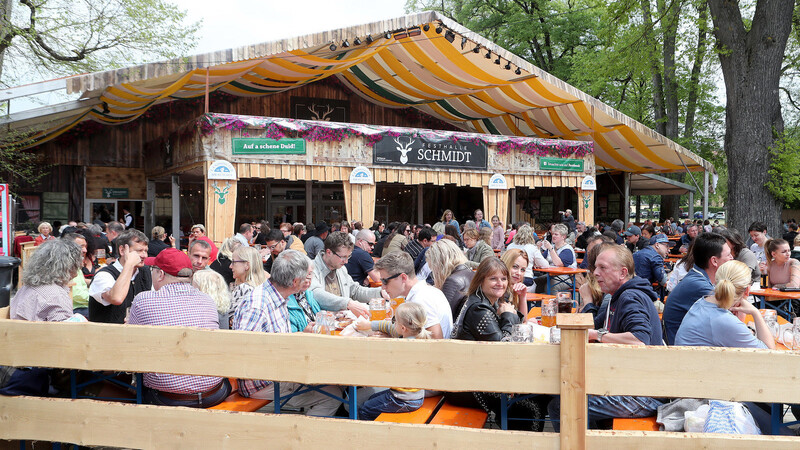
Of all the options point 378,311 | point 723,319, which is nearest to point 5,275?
point 378,311

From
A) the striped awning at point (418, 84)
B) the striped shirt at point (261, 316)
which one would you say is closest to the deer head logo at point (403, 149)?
the striped awning at point (418, 84)

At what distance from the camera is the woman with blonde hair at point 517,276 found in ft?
15.0

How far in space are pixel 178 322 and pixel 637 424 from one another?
2.43 meters

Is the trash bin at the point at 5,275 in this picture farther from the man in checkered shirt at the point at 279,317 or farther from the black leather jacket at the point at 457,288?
the black leather jacket at the point at 457,288

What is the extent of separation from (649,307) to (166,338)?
251 centimetres

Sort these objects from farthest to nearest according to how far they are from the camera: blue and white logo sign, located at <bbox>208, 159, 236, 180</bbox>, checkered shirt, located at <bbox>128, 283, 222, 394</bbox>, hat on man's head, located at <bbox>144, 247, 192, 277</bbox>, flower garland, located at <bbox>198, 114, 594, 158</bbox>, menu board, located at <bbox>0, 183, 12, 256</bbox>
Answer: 1. flower garland, located at <bbox>198, 114, 594, 158</bbox>
2. blue and white logo sign, located at <bbox>208, 159, 236, 180</bbox>
3. menu board, located at <bbox>0, 183, 12, 256</bbox>
4. hat on man's head, located at <bbox>144, 247, 192, 277</bbox>
5. checkered shirt, located at <bbox>128, 283, 222, 394</bbox>

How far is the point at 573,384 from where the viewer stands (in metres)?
2.33

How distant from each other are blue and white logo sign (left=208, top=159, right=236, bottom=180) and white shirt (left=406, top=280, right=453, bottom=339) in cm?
962

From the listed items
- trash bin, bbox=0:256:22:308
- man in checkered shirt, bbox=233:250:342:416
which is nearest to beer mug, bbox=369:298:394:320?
man in checkered shirt, bbox=233:250:342:416

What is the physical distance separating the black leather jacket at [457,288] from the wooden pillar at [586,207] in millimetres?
13050

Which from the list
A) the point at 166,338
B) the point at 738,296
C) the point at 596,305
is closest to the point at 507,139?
the point at 596,305

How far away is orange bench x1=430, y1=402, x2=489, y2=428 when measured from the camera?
299cm

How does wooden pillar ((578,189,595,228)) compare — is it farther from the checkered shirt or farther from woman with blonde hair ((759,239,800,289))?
the checkered shirt

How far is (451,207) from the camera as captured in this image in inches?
888
